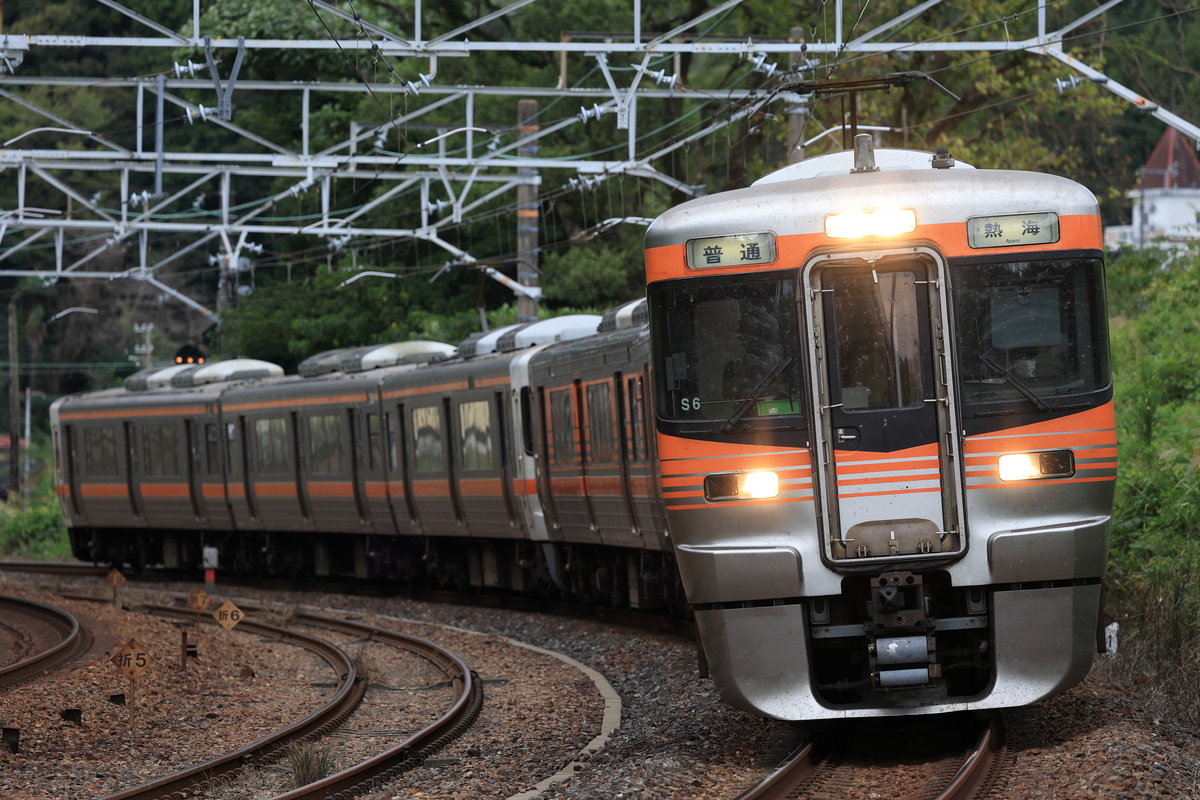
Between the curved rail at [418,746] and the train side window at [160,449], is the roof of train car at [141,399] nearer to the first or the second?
the train side window at [160,449]

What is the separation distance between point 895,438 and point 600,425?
312 inches

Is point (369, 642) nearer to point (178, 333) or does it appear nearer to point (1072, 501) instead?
point (1072, 501)

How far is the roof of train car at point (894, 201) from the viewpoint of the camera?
351 inches

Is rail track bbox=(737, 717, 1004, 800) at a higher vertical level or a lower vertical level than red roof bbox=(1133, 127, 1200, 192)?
lower

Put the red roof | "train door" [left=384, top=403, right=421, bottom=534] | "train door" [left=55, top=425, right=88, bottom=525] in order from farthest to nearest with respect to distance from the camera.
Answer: the red roof → "train door" [left=55, top=425, right=88, bottom=525] → "train door" [left=384, top=403, right=421, bottom=534]

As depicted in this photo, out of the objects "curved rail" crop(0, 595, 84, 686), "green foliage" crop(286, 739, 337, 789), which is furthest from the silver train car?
"green foliage" crop(286, 739, 337, 789)

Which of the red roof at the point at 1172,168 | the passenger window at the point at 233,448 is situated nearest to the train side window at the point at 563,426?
the passenger window at the point at 233,448

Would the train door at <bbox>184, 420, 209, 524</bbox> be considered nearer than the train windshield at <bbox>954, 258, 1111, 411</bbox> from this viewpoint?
No

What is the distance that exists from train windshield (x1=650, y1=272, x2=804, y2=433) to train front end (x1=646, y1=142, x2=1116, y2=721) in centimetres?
1

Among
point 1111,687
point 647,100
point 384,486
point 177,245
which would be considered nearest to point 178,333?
point 177,245

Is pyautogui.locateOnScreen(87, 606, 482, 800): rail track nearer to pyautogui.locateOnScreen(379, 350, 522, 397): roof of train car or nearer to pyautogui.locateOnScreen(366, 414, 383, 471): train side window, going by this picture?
pyautogui.locateOnScreen(379, 350, 522, 397): roof of train car

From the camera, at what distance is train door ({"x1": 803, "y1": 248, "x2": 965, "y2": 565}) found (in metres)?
8.76

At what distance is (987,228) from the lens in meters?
8.90

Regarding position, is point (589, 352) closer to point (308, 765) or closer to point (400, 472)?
point (400, 472)
